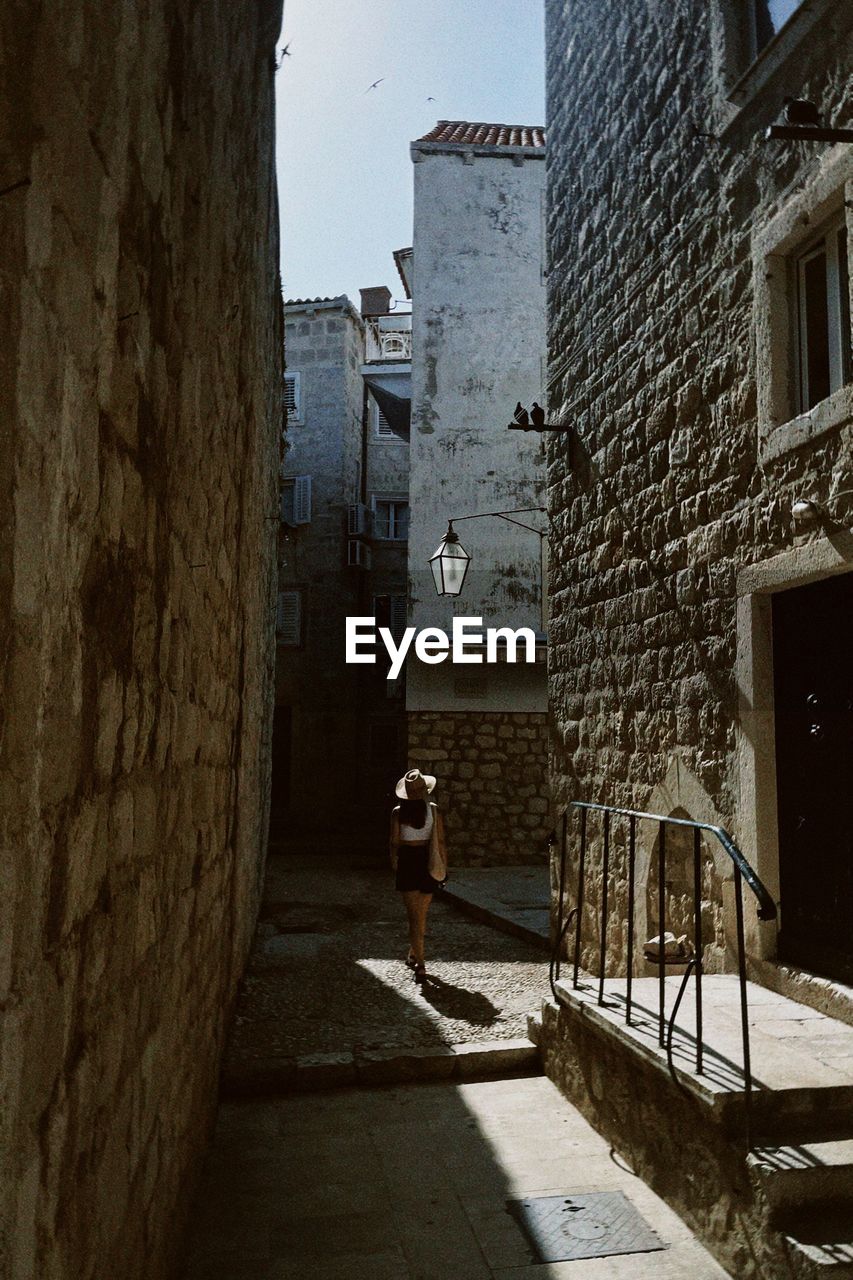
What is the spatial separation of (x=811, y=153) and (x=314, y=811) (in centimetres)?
1642

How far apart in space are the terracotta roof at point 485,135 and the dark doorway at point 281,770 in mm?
10534

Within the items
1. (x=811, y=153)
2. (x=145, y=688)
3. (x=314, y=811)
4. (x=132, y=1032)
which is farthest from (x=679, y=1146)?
(x=314, y=811)

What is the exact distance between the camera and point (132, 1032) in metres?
2.14

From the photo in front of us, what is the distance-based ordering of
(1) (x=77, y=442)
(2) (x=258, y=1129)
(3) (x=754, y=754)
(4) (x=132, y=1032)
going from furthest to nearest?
(3) (x=754, y=754) → (2) (x=258, y=1129) → (4) (x=132, y=1032) → (1) (x=77, y=442)

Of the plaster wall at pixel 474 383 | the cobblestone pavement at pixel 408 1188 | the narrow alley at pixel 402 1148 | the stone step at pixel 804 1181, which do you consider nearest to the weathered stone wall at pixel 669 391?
the narrow alley at pixel 402 1148

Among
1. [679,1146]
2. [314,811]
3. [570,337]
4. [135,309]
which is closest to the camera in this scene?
[135,309]

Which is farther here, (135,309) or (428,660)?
(428,660)

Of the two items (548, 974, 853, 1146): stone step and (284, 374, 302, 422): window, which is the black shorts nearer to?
(548, 974, 853, 1146): stone step

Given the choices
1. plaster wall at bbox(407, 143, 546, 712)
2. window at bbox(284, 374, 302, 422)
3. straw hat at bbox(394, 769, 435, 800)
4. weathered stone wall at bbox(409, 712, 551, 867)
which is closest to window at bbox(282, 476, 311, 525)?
window at bbox(284, 374, 302, 422)

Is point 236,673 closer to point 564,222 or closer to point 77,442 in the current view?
point 77,442

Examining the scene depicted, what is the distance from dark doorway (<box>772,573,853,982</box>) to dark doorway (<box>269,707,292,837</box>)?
15.5 meters

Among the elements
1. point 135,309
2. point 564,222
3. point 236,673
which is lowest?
point 236,673

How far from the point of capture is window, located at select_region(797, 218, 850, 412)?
14.2 feet

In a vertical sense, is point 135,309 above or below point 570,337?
below
